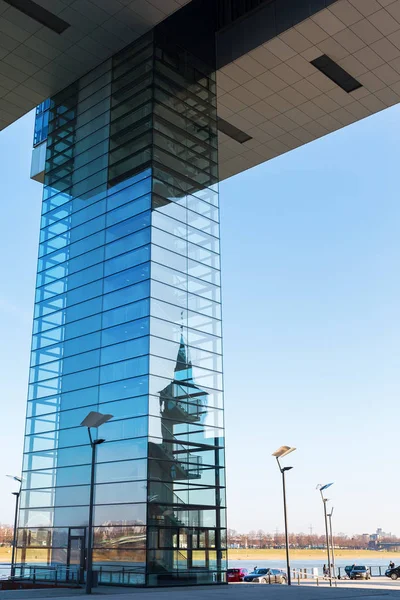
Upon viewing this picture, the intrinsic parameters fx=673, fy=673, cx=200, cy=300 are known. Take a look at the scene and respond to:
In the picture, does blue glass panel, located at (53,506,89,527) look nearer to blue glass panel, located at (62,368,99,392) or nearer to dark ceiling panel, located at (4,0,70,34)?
blue glass panel, located at (62,368,99,392)

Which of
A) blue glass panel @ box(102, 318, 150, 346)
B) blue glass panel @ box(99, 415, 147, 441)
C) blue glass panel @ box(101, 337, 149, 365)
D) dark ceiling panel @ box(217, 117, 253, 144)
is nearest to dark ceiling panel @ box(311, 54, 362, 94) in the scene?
dark ceiling panel @ box(217, 117, 253, 144)

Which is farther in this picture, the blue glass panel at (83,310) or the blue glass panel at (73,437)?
the blue glass panel at (83,310)

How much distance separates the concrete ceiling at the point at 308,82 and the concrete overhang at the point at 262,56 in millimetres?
43

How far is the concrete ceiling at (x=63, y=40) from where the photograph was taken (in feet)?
85.2

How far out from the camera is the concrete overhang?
2588cm

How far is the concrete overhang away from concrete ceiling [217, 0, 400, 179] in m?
0.04

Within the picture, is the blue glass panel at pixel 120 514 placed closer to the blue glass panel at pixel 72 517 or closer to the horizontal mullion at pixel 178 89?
the blue glass panel at pixel 72 517

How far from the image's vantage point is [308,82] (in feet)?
96.4

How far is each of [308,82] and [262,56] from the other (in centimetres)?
273

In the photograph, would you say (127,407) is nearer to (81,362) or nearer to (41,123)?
(81,362)

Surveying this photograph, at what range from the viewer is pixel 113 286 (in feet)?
85.3

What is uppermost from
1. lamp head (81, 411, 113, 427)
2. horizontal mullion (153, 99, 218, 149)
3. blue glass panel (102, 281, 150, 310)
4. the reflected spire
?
horizontal mullion (153, 99, 218, 149)

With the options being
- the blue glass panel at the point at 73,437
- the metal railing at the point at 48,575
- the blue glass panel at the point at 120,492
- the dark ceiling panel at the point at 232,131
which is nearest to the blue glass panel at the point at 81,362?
the blue glass panel at the point at 73,437

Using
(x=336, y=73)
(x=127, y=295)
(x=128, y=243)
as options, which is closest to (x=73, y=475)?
(x=127, y=295)
